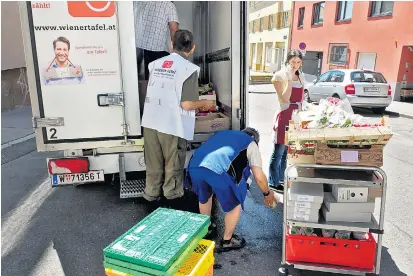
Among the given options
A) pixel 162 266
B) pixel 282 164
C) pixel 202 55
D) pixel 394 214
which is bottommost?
pixel 394 214

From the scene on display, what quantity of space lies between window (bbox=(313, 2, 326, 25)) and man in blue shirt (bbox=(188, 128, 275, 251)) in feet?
67.6

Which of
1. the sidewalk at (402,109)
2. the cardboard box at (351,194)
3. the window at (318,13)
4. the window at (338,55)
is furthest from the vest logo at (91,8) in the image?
the window at (318,13)

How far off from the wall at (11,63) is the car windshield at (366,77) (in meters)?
10.5

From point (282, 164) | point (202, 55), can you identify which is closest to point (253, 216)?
point (282, 164)

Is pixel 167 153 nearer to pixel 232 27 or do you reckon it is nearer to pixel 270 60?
pixel 232 27

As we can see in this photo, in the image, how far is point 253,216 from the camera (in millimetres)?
3963

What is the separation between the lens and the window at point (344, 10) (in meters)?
18.1

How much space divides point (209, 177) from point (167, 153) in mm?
797

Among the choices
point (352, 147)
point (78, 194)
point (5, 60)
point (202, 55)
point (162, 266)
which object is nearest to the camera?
point (162, 266)

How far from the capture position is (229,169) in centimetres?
295

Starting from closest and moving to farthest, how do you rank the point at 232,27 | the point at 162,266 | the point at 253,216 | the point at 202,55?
the point at 162,266 → the point at 232,27 → the point at 253,216 → the point at 202,55

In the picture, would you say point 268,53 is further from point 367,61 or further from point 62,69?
point 62,69

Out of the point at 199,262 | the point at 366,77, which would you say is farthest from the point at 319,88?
the point at 199,262

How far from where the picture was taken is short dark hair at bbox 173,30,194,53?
334cm
